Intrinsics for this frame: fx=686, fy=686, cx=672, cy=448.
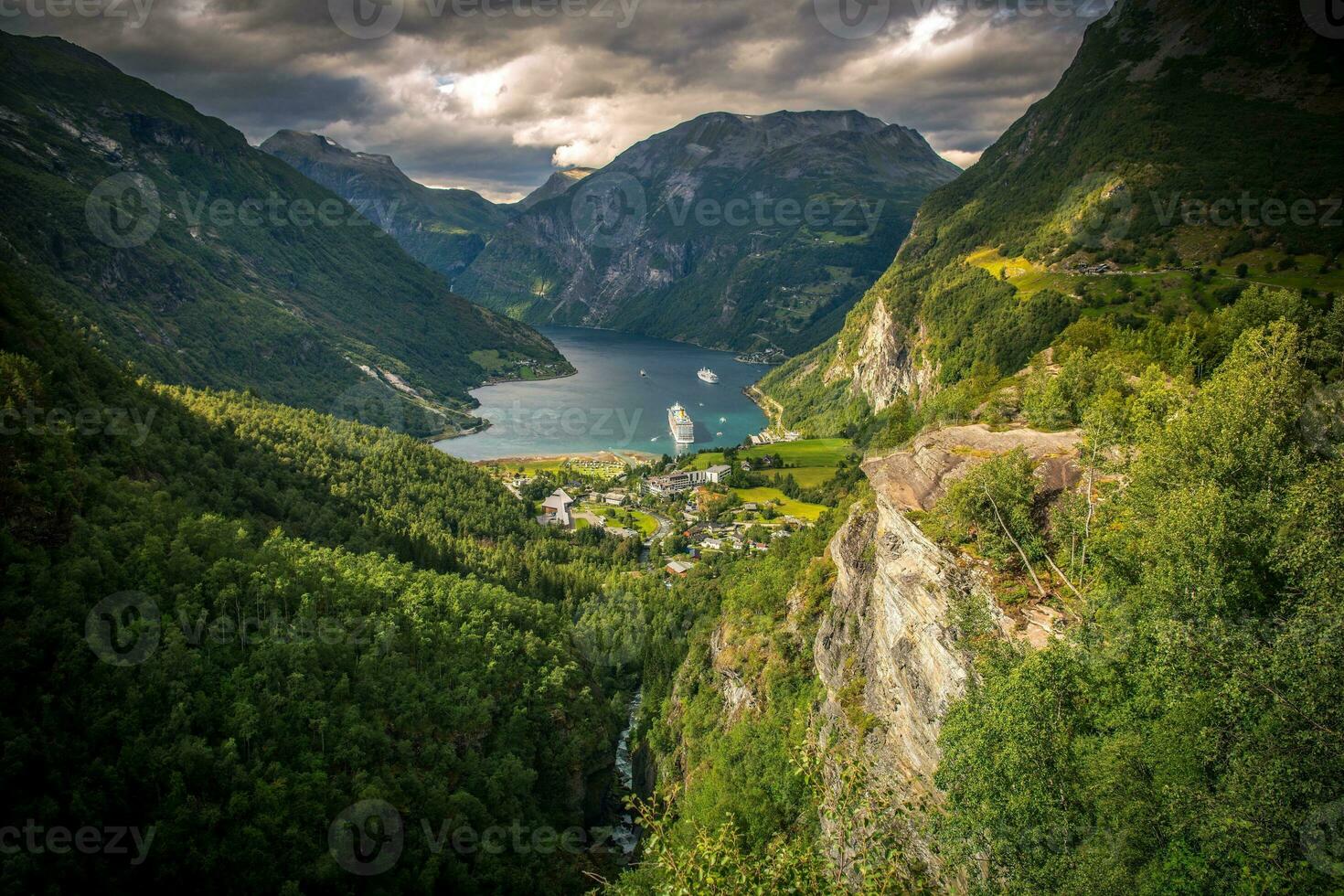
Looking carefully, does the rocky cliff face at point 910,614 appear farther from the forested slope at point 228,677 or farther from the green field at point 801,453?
the green field at point 801,453

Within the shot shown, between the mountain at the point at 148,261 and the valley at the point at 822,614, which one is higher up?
the mountain at the point at 148,261

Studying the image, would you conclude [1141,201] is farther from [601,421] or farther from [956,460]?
[601,421]

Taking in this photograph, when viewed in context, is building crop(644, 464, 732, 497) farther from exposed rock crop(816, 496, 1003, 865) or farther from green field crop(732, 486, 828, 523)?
exposed rock crop(816, 496, 1003, 865)

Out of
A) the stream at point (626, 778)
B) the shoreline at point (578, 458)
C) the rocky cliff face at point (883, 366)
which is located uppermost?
the rocky cliff face at point (883, 366)

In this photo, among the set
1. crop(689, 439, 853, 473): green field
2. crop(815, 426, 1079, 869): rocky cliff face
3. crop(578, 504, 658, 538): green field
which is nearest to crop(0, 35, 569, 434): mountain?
crop(578, 504, 658, 538): green field

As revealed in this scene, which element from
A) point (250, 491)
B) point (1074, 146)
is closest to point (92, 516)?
point (250, 491)

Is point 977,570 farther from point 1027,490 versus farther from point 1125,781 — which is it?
point 1125,781

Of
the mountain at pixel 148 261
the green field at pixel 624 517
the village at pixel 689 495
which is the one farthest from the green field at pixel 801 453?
the mountain at pixel 148 261

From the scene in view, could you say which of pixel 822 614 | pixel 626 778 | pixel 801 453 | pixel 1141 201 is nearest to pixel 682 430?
pixel 801 453
